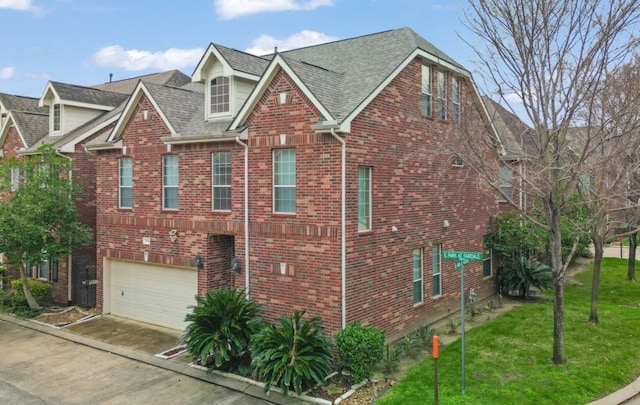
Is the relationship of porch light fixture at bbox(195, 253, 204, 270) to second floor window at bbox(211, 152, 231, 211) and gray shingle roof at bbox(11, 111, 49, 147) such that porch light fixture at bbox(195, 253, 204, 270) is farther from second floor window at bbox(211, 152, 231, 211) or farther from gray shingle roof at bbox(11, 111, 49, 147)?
gray shingle roof at bbox(11, 111, 49, 147)

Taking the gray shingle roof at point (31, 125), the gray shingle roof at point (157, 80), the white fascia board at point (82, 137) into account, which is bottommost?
the white fascia board at point (82, 137)

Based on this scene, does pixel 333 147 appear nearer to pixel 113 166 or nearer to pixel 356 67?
pixel 356 67

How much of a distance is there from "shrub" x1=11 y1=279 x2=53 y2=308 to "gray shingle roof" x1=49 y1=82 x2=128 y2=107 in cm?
775

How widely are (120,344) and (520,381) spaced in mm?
10536

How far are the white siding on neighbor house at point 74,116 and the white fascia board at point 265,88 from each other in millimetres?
11107

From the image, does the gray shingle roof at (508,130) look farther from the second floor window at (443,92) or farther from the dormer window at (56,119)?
the dormer window at (56,119)

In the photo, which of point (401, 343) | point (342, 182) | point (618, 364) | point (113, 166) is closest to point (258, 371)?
point (401, 343)

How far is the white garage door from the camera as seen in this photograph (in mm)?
14617

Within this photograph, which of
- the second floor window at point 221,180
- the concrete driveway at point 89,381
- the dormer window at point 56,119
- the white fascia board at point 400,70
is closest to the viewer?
the concrete driveway at point 89,381

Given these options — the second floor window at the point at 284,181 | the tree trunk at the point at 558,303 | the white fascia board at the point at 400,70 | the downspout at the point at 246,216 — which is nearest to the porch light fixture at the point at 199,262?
the downspout at the point at 246,216

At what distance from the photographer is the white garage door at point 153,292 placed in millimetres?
14617

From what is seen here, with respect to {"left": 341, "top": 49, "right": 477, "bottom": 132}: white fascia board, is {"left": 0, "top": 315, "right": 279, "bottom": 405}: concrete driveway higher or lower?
lower

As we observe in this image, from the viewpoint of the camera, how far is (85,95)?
20.7 m

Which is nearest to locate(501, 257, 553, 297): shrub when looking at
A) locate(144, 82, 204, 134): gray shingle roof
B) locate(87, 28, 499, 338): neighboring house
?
locate(87, 28, 499, 338): neighboring house
